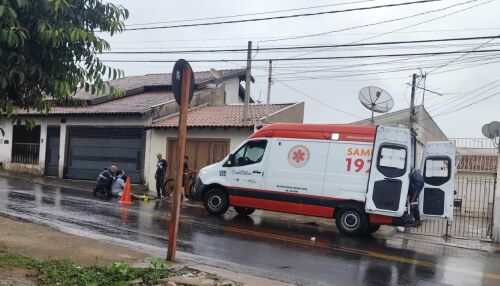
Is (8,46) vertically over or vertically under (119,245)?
over

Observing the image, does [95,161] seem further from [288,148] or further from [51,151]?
[288,148]

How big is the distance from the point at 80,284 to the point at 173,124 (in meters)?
15.1

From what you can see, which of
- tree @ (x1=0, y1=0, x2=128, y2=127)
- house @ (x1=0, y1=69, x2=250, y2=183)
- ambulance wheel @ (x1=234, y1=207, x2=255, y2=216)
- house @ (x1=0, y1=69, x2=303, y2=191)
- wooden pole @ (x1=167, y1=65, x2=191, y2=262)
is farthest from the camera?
house @ (x1=0, y1=69, x2=250, y2=183)

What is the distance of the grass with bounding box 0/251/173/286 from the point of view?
5.99m

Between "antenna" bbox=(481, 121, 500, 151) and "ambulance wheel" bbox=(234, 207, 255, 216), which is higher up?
"antenna" bbox=(481, 121, 500, 151)

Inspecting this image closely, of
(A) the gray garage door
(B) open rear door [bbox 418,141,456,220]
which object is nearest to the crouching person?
(A) the gray garage door

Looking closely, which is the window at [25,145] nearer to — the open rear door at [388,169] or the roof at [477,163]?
the open rear door at [388,169]

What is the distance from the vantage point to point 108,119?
76.1 feet

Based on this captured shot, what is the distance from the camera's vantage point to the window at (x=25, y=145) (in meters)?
26.4

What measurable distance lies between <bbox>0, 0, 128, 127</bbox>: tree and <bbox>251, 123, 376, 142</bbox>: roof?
7.78 metres

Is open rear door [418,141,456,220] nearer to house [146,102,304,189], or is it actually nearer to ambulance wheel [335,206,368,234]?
ambulance wheel [335,206,368,234]

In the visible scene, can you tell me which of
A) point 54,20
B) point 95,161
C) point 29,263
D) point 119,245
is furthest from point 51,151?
point 54,20

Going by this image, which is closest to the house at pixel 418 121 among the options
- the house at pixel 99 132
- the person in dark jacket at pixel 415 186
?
the house at pixel 99 132

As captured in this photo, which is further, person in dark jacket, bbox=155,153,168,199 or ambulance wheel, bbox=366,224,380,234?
person in dark jacket, bbox=155,153,168,199
